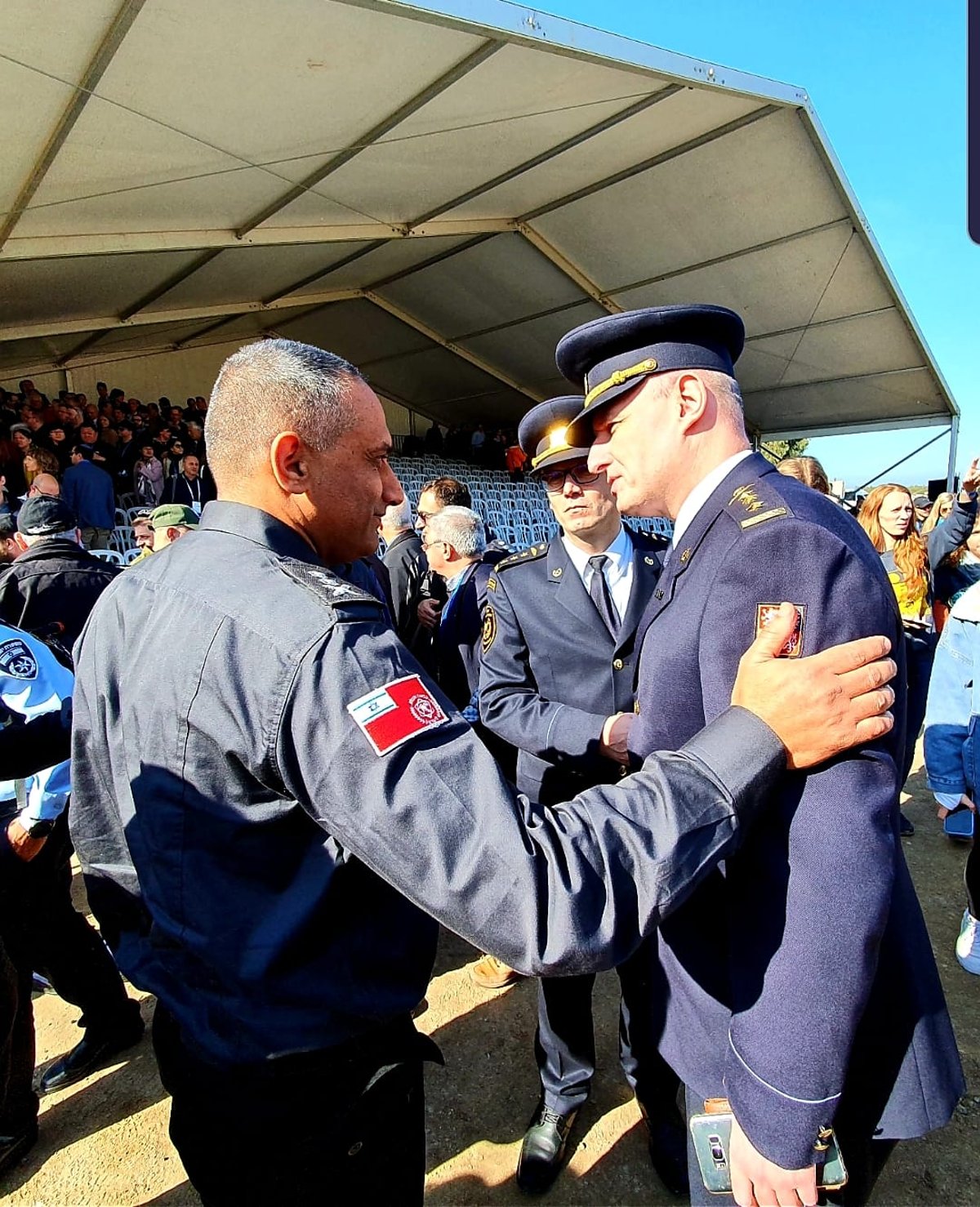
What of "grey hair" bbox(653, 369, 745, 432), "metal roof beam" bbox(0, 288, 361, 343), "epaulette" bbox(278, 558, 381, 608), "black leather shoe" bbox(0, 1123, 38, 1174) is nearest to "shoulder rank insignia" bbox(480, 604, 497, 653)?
"grey hair" bbox(653, 369, 745, 432)

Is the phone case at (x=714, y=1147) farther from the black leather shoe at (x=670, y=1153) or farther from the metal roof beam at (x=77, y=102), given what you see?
the metal roof beam at (x=77, y=102)

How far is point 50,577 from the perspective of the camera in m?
3.69

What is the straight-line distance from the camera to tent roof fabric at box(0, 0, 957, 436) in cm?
550

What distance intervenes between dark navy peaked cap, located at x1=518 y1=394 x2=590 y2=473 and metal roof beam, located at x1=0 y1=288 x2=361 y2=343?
10875 millimetres

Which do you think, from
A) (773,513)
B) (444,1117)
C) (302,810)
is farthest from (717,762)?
(444,1117)

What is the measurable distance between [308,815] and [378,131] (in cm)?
789

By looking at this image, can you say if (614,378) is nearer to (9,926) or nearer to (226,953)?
(226,953)

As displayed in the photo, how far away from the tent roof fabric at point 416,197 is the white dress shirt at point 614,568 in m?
5.00

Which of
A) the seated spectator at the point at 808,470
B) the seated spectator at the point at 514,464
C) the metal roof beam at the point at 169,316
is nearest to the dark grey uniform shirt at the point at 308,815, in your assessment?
the seated spectator at the point at 808,470

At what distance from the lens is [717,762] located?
1.01m

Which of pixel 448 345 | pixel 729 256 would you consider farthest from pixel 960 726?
pixel 448 345

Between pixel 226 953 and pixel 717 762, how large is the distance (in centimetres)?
84

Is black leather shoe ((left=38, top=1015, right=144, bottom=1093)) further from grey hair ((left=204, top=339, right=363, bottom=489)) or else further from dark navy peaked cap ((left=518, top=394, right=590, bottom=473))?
dark navy peaked cap ((left=518, top=394, right=590, bottom=473))

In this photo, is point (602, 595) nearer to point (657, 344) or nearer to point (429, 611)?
point (657, 344)
